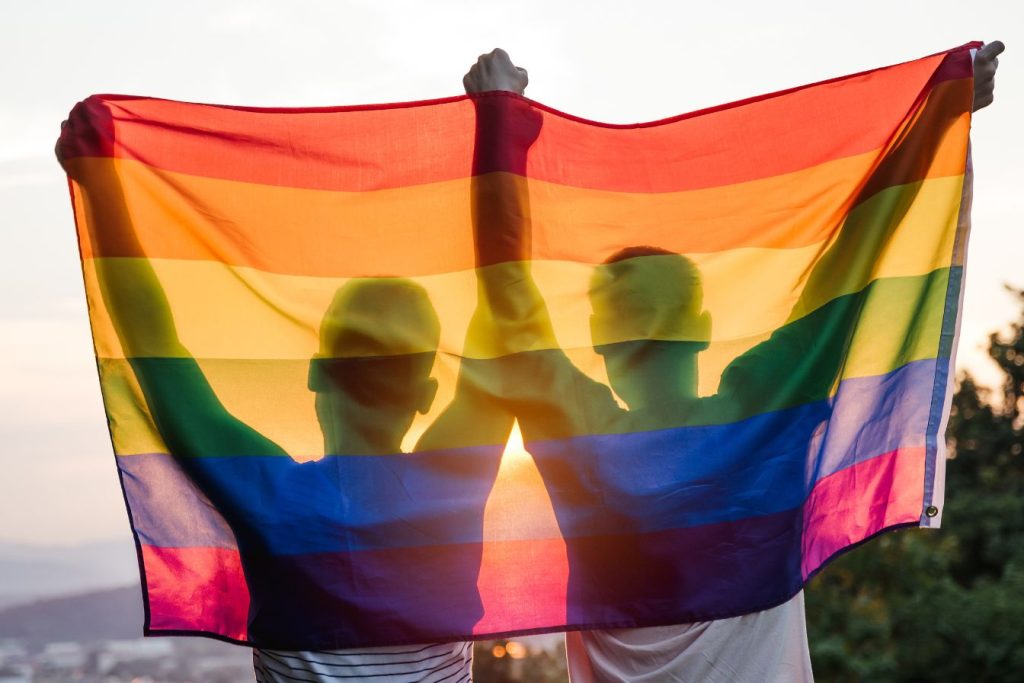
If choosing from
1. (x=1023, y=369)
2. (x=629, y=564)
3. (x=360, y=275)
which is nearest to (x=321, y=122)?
(x=360, y=275)

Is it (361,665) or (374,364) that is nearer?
(361,665)

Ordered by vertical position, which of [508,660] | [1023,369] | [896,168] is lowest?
[508,660]

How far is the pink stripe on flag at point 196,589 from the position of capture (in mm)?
2844

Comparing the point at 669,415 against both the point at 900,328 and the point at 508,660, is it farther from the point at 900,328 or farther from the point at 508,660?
the point at 508,660

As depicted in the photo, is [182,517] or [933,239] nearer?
[182,517]

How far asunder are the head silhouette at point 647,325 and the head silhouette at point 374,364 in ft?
1.59

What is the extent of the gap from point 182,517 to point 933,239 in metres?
2.24

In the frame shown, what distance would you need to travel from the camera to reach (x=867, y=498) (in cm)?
312

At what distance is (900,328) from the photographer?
3.16 m

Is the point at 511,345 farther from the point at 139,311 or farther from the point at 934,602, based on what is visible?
the point at 934,602

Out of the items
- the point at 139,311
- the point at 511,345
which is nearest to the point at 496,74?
the point at 511,345

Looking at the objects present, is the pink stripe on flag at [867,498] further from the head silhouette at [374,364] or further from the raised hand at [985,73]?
the head silhouette at [374,364]

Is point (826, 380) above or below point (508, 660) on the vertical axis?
above

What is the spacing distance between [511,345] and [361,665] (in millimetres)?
915
